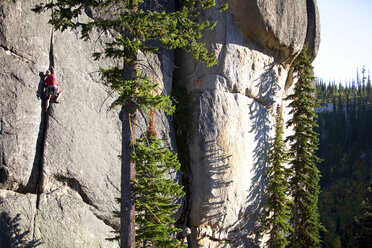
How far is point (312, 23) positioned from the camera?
22.8 metres

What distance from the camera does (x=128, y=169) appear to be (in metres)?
9.00

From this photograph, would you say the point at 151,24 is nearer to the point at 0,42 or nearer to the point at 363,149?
the point at 0,42

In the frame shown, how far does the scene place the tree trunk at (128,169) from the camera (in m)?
8.89

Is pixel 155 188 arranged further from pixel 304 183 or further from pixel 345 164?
pixel 345 164

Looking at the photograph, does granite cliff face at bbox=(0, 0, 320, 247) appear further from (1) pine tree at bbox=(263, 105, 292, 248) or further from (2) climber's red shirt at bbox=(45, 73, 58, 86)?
(1) pine tree at bbox=(263, 105, 292, 248)

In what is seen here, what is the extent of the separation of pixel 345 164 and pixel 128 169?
79814 millimetres

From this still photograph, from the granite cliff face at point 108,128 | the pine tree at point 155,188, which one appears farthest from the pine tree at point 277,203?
the pine tree at point 155,188

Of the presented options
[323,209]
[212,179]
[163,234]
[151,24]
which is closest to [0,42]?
[151,24]

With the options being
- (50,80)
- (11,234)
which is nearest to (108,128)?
(50,80)

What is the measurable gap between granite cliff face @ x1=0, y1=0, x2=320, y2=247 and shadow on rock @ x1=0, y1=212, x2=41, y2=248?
31 mm

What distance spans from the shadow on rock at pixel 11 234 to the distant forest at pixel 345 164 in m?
47.2

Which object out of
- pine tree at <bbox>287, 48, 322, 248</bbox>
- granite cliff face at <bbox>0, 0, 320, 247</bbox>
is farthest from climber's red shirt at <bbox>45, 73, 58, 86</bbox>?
pine tree at <bbox>287, 48, 322, 248</bbox>

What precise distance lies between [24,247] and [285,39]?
16789mm

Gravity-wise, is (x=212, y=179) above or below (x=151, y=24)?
below
